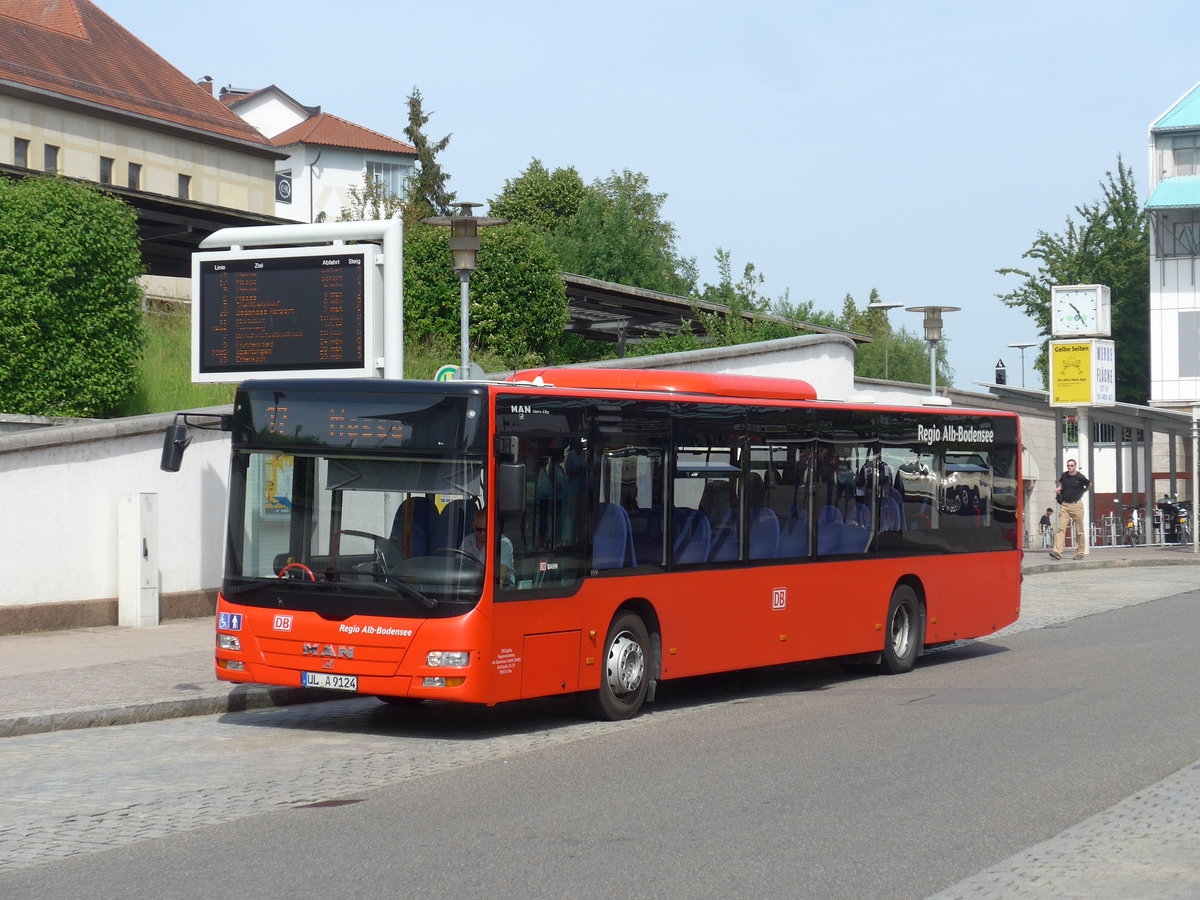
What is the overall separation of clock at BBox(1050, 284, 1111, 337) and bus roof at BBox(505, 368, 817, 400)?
97.7ft

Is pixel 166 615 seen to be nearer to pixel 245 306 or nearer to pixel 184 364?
pixel 245 306

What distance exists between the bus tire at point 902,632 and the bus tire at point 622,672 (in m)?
4.17

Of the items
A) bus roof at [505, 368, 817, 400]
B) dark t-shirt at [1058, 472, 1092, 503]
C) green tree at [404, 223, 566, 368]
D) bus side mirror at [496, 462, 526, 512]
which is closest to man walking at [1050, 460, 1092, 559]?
dark t-shirt at [1058, 472, 1092, 503]

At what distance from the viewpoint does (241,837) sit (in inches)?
316

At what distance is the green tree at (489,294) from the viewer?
3052cm

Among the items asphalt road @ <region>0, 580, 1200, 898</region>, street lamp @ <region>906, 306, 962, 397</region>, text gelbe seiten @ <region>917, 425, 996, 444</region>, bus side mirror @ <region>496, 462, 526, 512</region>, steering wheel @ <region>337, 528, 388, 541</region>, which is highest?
street lamp @ <region>906, 306, 962, 397</region>

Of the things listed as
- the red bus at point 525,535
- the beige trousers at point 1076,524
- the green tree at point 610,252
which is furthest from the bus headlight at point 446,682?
the green tree at point 610,252

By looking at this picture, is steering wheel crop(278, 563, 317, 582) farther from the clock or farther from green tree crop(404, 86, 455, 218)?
green tree crop(404, 86, 455, 218)

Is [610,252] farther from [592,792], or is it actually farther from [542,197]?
[592,792]

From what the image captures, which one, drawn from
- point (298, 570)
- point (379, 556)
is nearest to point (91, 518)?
point (298, 570)

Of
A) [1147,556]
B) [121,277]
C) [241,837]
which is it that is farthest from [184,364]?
[1147,556]

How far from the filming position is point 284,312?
18.5m

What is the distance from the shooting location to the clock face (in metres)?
42.7

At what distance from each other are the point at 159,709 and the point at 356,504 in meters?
2.40
